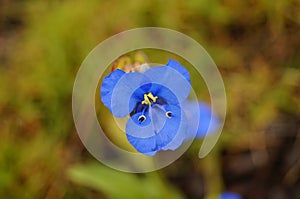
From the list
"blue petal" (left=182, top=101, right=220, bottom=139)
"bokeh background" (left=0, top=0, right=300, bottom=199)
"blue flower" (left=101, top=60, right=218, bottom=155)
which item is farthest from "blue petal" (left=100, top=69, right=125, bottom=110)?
"bokeh background" (left=0, top=0, right=300, bottom=199)

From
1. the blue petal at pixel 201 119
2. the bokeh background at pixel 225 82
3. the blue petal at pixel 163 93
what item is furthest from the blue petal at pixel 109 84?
the bokeh background at pixel 225 82

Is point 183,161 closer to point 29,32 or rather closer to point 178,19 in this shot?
point 178,19

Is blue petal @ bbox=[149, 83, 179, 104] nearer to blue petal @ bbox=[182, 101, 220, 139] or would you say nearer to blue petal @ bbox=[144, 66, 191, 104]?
blue petal @ bbox=[144, 66, 191, 104]

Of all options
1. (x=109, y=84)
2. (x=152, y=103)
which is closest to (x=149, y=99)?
(x=152, y=103)

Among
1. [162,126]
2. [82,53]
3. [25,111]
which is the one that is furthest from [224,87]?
[162,126]

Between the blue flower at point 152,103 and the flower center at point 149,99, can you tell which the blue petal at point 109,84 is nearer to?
the blue flower at point 152,103

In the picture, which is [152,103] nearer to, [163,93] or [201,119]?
[163,93]
